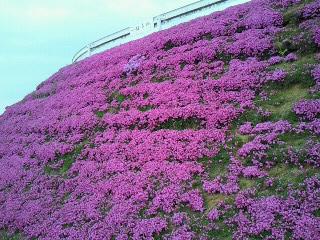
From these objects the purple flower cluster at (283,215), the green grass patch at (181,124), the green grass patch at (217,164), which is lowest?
the purple flower cluster at (283,215)

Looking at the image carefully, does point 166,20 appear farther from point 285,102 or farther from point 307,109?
point 307,109

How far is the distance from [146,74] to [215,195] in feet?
42.2

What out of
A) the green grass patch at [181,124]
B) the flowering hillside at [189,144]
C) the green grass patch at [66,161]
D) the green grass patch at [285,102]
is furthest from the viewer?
the green grass patch at [66,161]

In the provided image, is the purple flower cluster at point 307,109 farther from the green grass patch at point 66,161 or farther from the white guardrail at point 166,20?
the white guardrail at point 166,20

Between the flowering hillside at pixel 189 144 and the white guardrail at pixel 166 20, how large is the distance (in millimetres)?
4213

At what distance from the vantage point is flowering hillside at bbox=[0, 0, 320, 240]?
43.1ft

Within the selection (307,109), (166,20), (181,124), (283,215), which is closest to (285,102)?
(307,109)

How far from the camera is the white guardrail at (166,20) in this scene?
33.0 meters

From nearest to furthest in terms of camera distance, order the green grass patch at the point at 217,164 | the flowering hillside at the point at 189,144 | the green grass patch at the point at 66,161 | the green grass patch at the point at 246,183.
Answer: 1. the flowering hillside at the point at 189,144
2. the green grass patch at the point at 246,183
3. the green grass patch at the point at 217,164
4. the green grass patch at the point at 66,161

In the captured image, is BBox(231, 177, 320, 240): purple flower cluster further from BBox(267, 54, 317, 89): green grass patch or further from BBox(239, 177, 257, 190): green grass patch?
BBox(267, 54, 317, 89): green grass patch

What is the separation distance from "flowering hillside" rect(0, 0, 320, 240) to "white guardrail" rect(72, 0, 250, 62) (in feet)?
13.8

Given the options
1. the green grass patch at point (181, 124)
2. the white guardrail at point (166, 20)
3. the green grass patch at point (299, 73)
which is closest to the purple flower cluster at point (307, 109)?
the green grass patch at point (299, 73)

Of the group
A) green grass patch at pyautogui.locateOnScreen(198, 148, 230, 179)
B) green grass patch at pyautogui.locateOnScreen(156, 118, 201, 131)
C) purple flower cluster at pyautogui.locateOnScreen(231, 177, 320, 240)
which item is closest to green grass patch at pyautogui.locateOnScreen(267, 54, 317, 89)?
green grass patch at pyautogui.locateOnScreen(156, 118, 201, 131)

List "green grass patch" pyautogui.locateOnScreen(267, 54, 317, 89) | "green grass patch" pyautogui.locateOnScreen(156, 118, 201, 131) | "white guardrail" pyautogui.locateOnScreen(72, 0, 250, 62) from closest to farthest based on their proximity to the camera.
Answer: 1. "green grass patch" pyautogui.locateOnScreen(267, 54, 317, 89)
2. "green grass patch" pyautogui.locateOnScreen(156, 118, 201, 131)
3. "white guardrail" pyautogui.locateOnScreen(72, 0, 250, 62)
